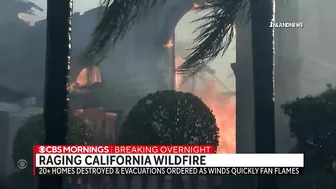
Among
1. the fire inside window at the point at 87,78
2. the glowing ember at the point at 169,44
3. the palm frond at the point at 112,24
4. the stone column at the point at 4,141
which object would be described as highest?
the palm frond at the point at 112,24

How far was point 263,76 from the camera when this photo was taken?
3432 mm

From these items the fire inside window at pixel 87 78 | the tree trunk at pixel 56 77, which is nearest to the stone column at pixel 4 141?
the tree trunk at pixel 56 77

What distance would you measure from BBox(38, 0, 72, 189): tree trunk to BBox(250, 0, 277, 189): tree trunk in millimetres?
1424

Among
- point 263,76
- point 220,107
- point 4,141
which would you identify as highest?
point 263,76

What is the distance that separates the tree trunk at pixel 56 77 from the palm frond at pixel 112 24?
0.19m

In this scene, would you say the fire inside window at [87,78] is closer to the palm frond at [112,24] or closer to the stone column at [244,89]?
the palm frond at [112,24]

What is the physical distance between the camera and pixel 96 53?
3.38 metres

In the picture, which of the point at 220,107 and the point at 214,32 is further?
the point at 214,32

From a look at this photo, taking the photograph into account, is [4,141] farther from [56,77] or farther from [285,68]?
[285,68]

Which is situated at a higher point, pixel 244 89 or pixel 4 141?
pixel 244 89

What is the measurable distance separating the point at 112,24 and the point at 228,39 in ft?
2.94

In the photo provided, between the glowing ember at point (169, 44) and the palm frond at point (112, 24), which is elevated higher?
the palm frond at point (112, 24)

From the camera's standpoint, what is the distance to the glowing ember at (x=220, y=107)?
333 centimetres

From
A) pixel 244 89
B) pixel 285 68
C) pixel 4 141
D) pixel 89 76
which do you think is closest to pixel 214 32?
pixel 244 89
